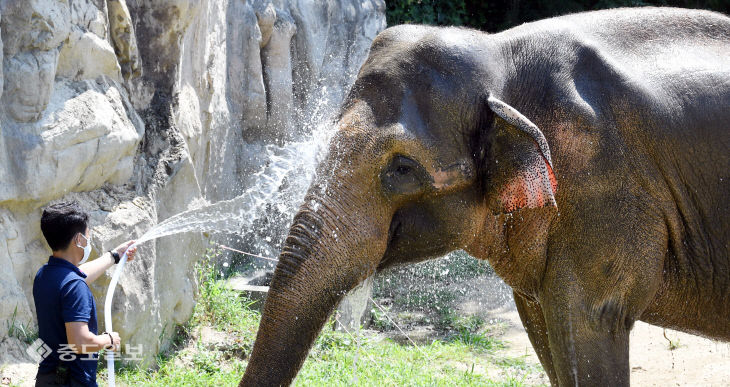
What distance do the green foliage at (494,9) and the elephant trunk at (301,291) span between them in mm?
9257

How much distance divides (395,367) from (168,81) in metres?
2.30

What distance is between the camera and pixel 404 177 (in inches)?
128

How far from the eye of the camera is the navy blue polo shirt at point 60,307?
3000mm

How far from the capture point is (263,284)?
7.27m

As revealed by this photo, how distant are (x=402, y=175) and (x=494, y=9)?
35.5 ft

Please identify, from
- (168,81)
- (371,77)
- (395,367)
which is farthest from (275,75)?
(371,77)

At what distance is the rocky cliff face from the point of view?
442 cm

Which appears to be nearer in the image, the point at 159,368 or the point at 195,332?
the point at 159,368

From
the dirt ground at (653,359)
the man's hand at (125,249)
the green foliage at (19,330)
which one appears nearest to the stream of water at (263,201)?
the man's hand at (125,249)

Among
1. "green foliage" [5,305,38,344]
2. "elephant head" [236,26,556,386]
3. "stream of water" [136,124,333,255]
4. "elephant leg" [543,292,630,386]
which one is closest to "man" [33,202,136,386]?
"stream of water" [136,124,333,255]

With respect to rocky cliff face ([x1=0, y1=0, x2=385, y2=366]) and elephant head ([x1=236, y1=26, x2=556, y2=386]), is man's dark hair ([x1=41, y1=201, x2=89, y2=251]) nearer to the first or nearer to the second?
elephant head ([x1=236, y1=26, x2=556, y2=386])

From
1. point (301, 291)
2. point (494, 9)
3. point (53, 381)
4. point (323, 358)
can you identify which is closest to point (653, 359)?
point (323, 358)

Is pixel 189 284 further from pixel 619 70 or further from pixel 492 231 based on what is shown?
pixel 619 70

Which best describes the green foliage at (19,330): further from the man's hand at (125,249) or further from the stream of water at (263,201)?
the man's hand at (125,249)
